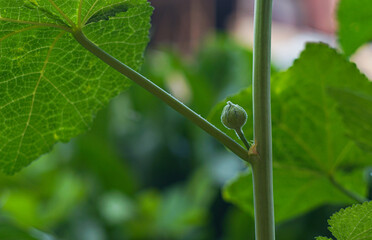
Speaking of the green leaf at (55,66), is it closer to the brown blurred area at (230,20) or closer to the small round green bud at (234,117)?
the small round green bud at (234,117)

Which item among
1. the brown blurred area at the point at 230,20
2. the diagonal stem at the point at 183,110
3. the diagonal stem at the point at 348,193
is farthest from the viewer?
the brown blurred area at the point at 230,20

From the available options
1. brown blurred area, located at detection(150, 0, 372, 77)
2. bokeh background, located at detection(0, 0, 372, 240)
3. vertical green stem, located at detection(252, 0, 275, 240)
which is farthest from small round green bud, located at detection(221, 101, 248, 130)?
brown blurred area, located at detection(150, 0, 372, 77)

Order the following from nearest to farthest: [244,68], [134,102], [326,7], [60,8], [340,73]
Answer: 1. [60,8]
2. [340,73]
3. [244,68]
4. [134,102]
5. [326,7]

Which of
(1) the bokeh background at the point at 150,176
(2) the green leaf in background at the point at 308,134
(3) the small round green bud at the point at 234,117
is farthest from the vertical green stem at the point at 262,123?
(1) the bokeh background at the point at 150,176

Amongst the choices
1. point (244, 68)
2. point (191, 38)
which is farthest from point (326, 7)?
point (244, 68)

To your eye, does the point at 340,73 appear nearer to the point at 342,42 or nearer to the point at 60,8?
the point at 342,42

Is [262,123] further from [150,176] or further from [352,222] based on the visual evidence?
[150,176]

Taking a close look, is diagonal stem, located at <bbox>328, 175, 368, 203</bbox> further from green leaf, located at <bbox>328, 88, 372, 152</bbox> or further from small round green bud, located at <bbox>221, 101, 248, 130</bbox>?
small round green bud, located at <bbox>221, 101, 248, 130</bbox>
